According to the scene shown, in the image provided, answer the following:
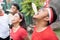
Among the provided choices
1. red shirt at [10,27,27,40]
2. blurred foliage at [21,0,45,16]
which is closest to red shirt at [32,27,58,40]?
red shirt at [10,27,27,40]

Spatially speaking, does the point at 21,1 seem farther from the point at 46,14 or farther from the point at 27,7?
the point at 46,14

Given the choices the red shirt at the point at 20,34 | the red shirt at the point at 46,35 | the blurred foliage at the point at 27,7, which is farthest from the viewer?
the blurred foliage at the point at 27,7

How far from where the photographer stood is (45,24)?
1.39 meters

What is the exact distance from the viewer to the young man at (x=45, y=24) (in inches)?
53.0

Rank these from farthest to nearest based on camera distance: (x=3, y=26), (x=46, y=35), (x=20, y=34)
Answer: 1. (x=3, y=26)
2. (x=20, y=34)
3. (x=46, y=35)

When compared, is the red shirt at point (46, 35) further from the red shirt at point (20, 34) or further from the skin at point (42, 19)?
the red shirt at point (20, 34)

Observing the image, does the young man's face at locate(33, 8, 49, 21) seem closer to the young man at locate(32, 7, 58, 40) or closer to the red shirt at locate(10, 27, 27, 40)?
the young man at locate(32, 7, 58, 40)

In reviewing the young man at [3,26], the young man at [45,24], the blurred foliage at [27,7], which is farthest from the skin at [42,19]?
the young man at [3,26]

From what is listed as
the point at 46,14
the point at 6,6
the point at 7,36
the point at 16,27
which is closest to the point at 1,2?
the point at 6,6

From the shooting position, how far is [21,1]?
212 centimetres

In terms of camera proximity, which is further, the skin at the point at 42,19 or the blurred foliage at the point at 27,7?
the blurred foliage at the point at 27,7

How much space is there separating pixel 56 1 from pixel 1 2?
1.98ft

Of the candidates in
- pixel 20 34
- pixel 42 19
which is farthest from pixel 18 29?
pixel 42 19

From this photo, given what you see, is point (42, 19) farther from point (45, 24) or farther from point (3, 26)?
point (3, 26)
